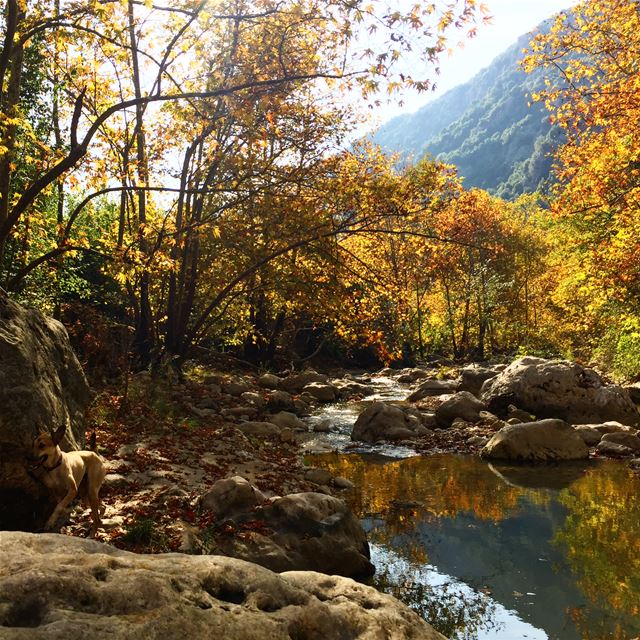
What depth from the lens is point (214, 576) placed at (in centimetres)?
318

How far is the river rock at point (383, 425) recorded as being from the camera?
1484 centimetres

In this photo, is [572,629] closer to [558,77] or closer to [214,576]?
[214,576]

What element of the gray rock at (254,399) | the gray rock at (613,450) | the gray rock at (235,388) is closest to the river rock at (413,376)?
the gray rock at (235,388)

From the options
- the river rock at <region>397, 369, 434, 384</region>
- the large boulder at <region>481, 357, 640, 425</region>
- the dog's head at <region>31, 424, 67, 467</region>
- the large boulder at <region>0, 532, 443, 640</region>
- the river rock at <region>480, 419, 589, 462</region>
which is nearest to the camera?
the large boulder at <region>0, 532, 443, 640</region>

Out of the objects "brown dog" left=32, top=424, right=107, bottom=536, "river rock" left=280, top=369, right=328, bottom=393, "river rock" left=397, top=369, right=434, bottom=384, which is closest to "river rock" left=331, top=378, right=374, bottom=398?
"river rock" left=280, top=369, right=328, bottom=393

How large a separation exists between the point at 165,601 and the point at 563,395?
15.5 meters

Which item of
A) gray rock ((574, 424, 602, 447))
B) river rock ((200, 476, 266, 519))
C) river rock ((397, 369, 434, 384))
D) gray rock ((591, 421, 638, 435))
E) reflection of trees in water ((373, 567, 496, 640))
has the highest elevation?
river rock ((200, 476, 266, 519))

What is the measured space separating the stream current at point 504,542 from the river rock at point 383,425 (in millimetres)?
2041

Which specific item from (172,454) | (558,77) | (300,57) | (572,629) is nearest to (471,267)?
(558,77)

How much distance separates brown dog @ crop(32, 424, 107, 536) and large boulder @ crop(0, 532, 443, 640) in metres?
2.13

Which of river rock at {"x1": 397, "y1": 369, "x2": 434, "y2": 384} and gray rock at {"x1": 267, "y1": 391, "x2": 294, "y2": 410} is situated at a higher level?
gray rock at {"x1": 267, "y1": 391, "x2": 294, "y2": 410}

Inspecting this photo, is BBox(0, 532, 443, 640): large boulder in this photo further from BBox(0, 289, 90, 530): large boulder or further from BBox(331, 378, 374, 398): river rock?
BBox(331, 378, 374, 398): river rock

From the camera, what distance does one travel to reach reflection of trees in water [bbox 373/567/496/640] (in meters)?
5.70

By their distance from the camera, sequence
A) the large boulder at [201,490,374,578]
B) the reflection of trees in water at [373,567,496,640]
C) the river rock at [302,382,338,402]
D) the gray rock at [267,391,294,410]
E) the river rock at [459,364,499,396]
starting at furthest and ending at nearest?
the river rock at [459,364,499,396]
the river rock at [302,382,338,402]
the gray rock at [267,391,294,410]
the large boulder at [201,490,374,578]
the reflection of trees in water at [373,567,496,640]
